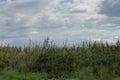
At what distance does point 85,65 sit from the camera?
17219 mm

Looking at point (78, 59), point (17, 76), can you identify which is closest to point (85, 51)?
point (78, 59)

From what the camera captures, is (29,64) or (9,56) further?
(9,56)

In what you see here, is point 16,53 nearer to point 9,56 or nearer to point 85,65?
point 9,56

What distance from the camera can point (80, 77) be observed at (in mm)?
13961

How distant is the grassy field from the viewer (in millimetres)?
15992

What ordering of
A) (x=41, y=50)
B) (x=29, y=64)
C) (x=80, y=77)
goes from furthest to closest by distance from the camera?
(x=41, y=50), (x=29, y=64), (x=80, y=77)

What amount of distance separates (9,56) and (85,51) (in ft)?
12.8

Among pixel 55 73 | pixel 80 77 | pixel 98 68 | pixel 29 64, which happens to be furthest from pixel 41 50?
pixel 80 77

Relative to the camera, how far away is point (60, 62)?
1777cm

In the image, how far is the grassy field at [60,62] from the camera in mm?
15992

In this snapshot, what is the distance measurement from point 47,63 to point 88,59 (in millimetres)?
1897

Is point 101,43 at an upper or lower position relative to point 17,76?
upper

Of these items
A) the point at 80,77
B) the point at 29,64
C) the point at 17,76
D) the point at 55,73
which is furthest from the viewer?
the point at 29,64

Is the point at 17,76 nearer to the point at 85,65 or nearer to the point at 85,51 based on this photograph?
the point at 85,65
